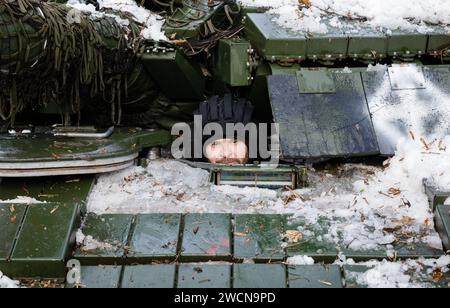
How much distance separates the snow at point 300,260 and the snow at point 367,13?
232cm

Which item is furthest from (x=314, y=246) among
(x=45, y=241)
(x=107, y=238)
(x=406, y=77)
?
(x=406, y=77)

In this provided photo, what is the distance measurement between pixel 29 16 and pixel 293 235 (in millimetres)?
2427

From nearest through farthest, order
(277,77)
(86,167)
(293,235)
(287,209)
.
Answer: (293,235) → (287,209) → (86,167) → (277,77)

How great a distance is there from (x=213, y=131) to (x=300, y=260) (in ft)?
6.35

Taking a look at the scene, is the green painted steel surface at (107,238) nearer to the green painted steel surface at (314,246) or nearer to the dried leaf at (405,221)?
the green painted steel surface at (314,246)

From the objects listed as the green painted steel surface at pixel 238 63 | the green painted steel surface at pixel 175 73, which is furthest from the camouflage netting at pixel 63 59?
the green painted steel surface at pixel 238 63

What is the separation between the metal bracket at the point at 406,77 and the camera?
6102 mm

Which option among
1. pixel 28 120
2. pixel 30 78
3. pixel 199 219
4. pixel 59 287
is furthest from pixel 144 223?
pixel 28 120

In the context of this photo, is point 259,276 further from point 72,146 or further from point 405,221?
point 72,146

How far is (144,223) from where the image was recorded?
16.4ft

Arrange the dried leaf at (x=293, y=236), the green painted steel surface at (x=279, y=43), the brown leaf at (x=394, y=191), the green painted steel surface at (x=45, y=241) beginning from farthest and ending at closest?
the green painted steel surface at (x=279, y=43), the brown leaf at (x=394, y=191), the dried leaf at (x=293, y=236), the green painted steel surface at (x=45, y=241)

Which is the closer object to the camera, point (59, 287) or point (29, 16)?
point (59, 287)
